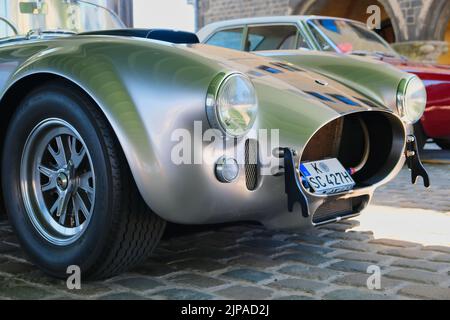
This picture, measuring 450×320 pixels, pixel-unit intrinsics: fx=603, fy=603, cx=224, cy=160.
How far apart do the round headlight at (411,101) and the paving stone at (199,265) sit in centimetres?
128

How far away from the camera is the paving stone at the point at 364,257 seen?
2.75 m

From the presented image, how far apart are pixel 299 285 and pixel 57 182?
3.48 ft

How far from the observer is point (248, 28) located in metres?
6.52

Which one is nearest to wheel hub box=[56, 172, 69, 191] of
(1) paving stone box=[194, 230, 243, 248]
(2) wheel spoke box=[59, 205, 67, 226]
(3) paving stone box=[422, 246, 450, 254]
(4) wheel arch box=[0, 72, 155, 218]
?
(2) wheel spoke box=[59, 205, 67, 226]

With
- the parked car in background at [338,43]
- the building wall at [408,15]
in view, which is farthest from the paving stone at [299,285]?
the building wall at [408,15]

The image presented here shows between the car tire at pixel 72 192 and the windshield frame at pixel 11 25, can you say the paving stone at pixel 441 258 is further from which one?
the windshield frame at pixel 11 25

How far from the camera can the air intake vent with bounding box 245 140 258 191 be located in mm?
2264

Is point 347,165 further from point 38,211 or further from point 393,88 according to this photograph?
point 38,211

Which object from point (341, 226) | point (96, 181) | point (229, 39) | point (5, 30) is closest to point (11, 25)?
point (5, 30)

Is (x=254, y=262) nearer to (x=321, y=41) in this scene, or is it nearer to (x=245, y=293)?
(x=245, y=293)

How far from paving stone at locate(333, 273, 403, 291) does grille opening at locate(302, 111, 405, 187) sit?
49cm

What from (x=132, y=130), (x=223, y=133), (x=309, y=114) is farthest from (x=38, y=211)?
(x=309, y=114)

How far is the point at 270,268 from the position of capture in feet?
8.50

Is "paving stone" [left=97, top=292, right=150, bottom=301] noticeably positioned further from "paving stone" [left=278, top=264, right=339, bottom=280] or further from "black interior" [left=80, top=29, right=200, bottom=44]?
"black interior" [left=80, top=29, right=200, bottom=44]
